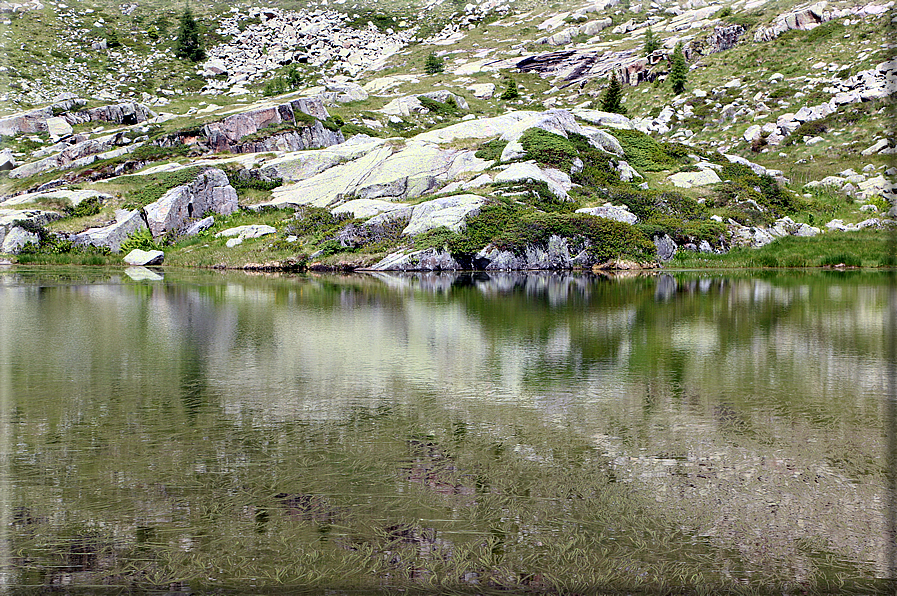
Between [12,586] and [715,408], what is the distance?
9.84 meters

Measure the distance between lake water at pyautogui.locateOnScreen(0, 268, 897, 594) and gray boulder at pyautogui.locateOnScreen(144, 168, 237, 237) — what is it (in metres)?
38.7

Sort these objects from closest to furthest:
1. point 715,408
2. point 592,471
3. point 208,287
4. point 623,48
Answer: point 592,471 → point 715,408 → point 208,287 → point 623,48

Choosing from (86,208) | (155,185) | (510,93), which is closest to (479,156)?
(155,185)

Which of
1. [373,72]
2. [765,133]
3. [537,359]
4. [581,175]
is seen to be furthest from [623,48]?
[537,359]

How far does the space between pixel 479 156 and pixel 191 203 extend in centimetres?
2431

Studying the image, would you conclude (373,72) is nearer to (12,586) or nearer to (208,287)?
(208,287)

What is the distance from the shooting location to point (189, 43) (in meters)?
137

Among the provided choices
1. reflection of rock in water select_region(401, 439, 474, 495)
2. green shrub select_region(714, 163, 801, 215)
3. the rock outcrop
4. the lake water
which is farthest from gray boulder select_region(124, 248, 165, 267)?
reflection of rock in water select_region(401, 439, 474, 495)

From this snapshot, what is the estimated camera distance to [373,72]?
128 meters

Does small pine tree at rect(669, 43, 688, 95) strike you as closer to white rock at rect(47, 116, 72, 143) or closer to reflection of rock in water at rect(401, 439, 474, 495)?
white rock at rect(47, 116, 72, 143)

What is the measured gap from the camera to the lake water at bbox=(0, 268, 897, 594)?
6289 mm

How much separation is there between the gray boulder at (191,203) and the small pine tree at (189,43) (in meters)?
87.0

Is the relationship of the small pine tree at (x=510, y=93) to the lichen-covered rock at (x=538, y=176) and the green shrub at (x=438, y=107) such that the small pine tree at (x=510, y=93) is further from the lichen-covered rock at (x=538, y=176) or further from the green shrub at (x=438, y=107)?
the lichen-covered rock at (x=538, y=176)

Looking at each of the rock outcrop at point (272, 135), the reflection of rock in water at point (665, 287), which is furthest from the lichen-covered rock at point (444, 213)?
the rock outcrop at point (272, 135)
